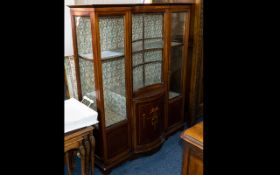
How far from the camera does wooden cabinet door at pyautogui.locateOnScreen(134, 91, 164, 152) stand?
2039 mm

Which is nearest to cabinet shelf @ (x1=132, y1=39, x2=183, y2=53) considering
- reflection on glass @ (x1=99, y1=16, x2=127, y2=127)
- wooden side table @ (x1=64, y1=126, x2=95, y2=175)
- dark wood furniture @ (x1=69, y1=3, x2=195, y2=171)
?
dark wood furniture @ (x1=69, y1=3, x2=195, y2=171)

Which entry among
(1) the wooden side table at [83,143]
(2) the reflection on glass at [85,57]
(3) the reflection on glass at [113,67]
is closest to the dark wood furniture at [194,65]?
(3) the reflection on glass at [113,67]

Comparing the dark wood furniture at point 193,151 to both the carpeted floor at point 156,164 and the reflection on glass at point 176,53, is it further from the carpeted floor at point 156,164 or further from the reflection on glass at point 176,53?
the reflection on glass at point 176,53

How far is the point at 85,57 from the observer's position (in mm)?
1794

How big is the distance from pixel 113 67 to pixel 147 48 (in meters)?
0.35

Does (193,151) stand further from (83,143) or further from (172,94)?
(172,94)

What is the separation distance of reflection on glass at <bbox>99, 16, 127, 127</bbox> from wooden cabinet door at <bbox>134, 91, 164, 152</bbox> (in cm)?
13

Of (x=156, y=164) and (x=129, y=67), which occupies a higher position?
(x=129, y=67)

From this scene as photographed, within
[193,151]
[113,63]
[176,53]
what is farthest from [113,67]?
[193,151]

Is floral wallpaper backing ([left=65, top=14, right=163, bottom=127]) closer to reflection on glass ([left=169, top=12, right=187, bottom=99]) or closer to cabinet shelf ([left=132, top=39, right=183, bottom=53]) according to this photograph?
cabinet shelf ([left=132, top=39, right=183, bottom=53])

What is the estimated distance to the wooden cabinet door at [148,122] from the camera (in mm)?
2039
